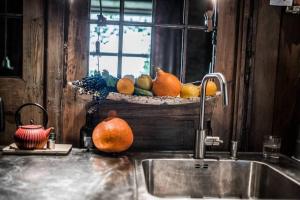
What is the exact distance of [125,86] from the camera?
1780 millimetres

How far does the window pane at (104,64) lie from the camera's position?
190 centimetres

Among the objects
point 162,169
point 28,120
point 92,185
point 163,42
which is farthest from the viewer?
point 163,42

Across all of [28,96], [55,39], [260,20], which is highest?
[260,20]

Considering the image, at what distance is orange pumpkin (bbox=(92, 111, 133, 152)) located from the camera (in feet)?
5.55

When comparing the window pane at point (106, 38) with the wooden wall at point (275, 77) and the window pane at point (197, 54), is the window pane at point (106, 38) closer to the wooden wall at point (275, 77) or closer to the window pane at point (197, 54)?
the window pane at point (197, 54)

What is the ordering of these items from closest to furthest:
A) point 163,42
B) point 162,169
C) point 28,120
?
1. point 162,169
2. point 28,120
3. point 163,42

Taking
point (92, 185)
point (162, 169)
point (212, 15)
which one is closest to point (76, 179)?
point (92, 185)

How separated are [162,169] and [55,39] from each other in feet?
2.79

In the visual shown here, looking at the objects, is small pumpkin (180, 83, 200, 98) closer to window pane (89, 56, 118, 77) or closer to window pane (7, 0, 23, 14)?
window pane (89, 56, 118, 77)

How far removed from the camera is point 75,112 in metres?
1.88

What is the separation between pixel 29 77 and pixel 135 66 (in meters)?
0.61

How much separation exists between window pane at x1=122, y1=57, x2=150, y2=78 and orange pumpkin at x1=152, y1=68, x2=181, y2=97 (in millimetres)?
133

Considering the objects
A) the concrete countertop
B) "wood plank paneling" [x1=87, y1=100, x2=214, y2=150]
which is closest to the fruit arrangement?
"wood plank paneling" [x1=87, y1=100, x2=214, y2=150]

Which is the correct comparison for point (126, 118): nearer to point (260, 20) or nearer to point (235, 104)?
point (235, 104)
